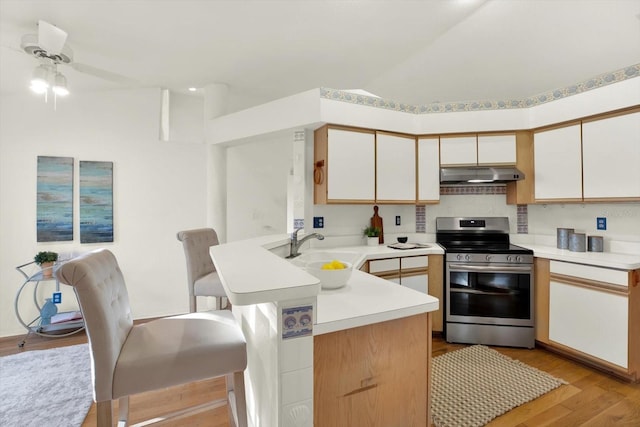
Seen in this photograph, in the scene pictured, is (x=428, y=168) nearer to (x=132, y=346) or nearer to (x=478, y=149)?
(x=478, y=149)

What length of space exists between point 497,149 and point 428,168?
0.69m

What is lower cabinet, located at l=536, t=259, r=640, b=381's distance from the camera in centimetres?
212

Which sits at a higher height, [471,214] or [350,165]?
[350,165]

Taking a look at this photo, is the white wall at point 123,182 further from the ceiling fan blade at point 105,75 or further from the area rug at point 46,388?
the area rug at point 46,388

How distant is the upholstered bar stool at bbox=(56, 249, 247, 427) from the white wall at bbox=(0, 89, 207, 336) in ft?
7.71

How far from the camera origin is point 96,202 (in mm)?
3250

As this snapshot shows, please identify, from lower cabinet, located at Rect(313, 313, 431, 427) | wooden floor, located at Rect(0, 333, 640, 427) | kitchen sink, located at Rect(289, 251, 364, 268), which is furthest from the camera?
kitchen sink, located at Rect(289, 251, 364, 268)

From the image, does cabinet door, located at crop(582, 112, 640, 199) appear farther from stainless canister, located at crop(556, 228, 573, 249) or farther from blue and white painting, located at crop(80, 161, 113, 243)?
blue and white painting, located at crop(80, 161, 113, 243)

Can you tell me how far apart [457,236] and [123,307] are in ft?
10.1

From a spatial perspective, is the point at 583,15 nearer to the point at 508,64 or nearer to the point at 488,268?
the point at 508,64

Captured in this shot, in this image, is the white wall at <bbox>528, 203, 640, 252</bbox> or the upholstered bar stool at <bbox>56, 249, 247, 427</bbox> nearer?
the upholstered bar stool at <bbox>56, 249, 247, 427</bbox>

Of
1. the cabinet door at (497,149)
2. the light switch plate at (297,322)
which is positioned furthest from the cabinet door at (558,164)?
the light switch plate at (297,322)

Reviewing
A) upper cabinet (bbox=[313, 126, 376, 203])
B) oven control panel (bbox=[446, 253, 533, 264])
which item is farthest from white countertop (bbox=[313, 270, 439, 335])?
oven control panel (bbox=[446, 253, 533, 264])

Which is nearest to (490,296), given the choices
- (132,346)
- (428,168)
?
(428,168)
